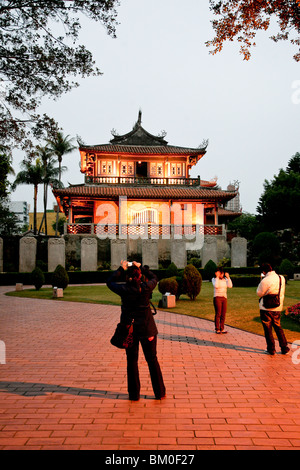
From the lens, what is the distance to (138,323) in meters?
4.63

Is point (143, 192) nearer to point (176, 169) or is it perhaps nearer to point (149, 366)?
point (176, 169)

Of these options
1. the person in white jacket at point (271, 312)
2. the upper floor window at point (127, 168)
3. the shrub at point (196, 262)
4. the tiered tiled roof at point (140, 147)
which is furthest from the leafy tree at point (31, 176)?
the person in white jacket at point (271, 312)

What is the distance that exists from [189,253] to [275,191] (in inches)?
412

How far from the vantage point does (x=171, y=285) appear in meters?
15.0

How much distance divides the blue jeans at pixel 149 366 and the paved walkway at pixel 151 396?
0.13m

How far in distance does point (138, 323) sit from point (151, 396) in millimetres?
1133

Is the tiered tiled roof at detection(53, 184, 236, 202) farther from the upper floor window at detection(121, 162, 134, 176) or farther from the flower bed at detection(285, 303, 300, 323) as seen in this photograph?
the flower bed at detection(285, 303, 300, 323)

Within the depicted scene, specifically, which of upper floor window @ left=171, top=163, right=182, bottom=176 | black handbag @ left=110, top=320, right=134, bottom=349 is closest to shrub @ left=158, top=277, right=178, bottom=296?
black handbag @ left=110, top=320, right=134, bottom=349

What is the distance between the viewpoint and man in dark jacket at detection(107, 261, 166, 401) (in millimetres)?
4633

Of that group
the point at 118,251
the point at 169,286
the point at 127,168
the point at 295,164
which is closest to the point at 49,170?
the point at 127,168

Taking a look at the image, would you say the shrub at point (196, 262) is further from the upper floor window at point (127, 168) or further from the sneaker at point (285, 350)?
the sneaker at point (285, 350)

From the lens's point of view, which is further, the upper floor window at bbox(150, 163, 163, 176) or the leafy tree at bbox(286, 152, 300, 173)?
the leafy tree at bbox(286, 152, 300, 173)

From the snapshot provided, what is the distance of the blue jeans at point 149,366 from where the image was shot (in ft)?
15.3
